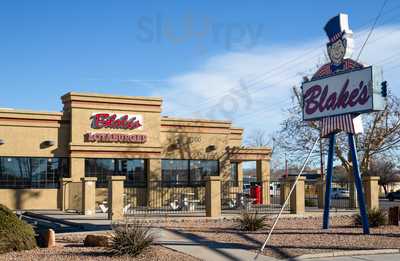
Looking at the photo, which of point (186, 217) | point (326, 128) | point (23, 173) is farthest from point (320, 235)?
point (23, 173)

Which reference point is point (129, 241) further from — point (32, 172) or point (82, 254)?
point (32, 172)

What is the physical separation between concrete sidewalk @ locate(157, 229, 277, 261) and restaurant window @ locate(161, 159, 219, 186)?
56.6 ft

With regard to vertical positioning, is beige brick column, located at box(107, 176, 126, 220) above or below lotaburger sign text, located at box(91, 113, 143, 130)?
below

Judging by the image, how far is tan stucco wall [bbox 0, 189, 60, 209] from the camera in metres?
29.4

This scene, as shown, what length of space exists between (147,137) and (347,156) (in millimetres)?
12235

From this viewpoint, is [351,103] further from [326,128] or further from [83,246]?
[83,246]

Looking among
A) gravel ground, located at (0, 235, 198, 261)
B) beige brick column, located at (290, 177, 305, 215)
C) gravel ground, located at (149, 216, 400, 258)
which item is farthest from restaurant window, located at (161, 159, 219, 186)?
gravel ground, located at (0, 235, 198, 261)

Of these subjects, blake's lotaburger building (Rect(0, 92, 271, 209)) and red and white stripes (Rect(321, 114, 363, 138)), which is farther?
blake's lotaburger building (Rect(0, 92, 271, 209))

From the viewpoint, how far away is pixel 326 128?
17.9 meters

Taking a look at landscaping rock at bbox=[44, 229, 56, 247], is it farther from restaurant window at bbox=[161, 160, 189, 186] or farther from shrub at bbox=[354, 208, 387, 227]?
restaurant window at bbox=[161, 160, 189, 186]

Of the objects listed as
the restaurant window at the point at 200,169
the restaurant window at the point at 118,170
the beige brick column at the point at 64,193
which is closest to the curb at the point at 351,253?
the beige brick column at the point at 64,193

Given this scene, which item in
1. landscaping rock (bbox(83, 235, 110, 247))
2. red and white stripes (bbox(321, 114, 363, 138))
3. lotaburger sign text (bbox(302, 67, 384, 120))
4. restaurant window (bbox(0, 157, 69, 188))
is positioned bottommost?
landscaping rock (bbox(83, 235, 110, 247))

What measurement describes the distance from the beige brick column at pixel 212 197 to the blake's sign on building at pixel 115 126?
34.0ft

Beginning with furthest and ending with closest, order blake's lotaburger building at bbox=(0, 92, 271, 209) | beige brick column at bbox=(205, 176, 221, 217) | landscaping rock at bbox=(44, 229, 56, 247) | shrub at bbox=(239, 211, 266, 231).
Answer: blake's lotaburger building at bbox=(0, 92, 271, 209) < beige brick column at bbox=(205, 176, 221, 217) < shrub at bbox=(239, 211, 266, 231) < landscaping rock at bbox=(44, 229, 56, 247)
